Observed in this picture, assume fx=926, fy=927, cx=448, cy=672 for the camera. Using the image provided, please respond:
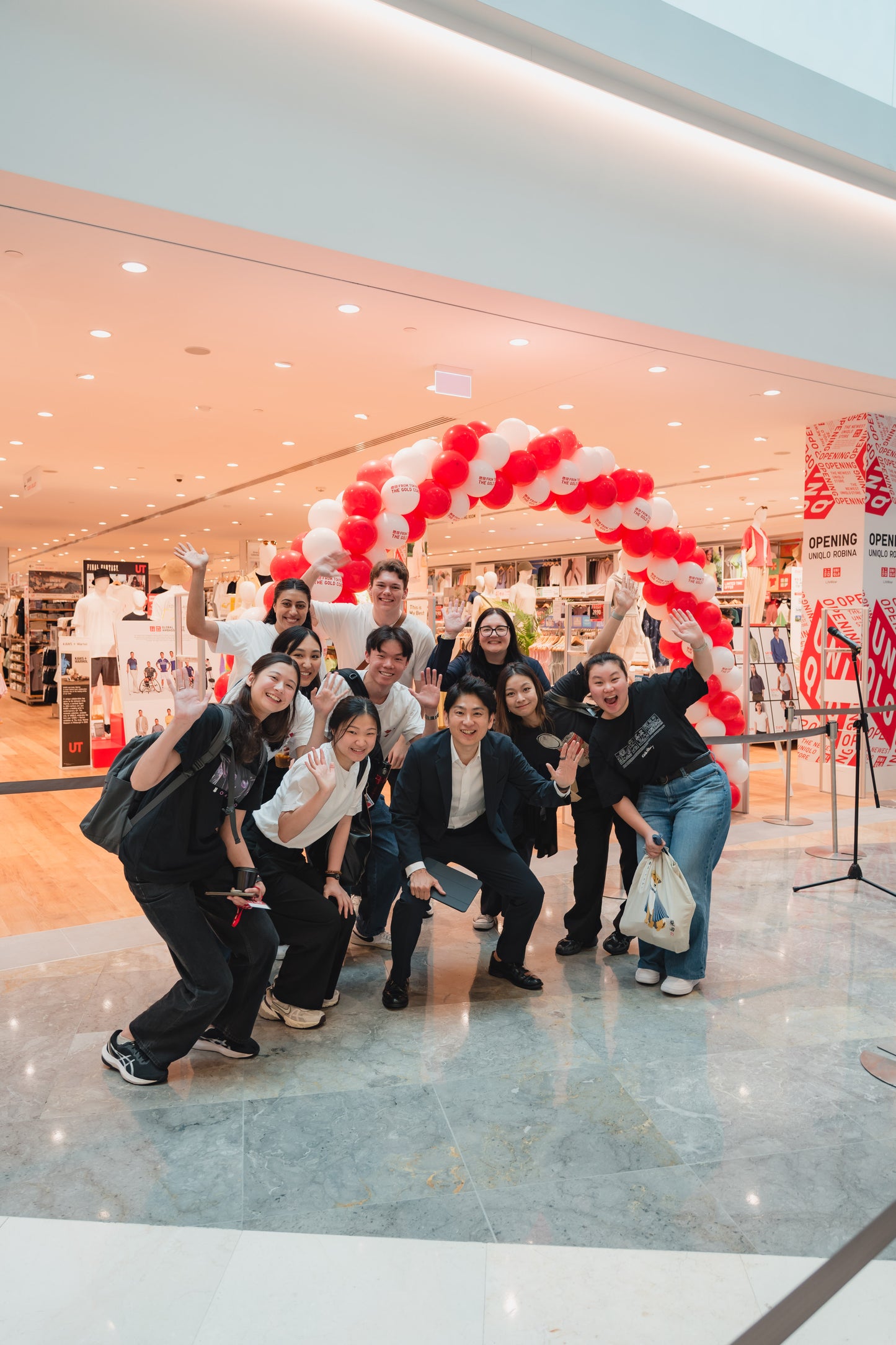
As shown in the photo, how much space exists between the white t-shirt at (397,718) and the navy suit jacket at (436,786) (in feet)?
0.56

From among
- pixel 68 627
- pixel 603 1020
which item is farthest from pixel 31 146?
pixel 68 627

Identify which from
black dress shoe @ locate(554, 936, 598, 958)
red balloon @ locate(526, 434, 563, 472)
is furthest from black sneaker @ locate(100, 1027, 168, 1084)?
red balloon @ locate(526, 434, 563, 472)

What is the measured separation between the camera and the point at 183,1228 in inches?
81.7

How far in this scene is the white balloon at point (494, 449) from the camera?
16.2 ft

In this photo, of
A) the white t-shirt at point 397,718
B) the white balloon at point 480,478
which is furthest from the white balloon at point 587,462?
the white t-shirt at point 397,718

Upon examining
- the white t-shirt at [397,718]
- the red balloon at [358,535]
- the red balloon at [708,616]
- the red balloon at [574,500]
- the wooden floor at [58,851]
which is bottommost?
the wooden floor at [58,851]

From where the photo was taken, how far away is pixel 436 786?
134 inches

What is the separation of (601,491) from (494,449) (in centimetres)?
71

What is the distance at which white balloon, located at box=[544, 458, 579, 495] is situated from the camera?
5.10m

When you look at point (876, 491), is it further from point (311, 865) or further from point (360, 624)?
point (311, 865)

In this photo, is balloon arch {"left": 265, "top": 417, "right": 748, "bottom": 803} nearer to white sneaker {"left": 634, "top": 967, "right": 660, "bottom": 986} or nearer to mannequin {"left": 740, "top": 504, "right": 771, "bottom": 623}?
white sneaker {"left": 634, "top": 967, "right": 660, "bottom": 986}

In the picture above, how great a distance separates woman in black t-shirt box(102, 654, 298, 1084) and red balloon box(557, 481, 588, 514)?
2.93 meters

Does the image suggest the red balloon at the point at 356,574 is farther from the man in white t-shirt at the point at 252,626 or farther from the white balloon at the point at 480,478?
the man in white t-shirt at the point at 252,626

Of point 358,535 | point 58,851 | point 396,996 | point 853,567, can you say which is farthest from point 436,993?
point 853,567
